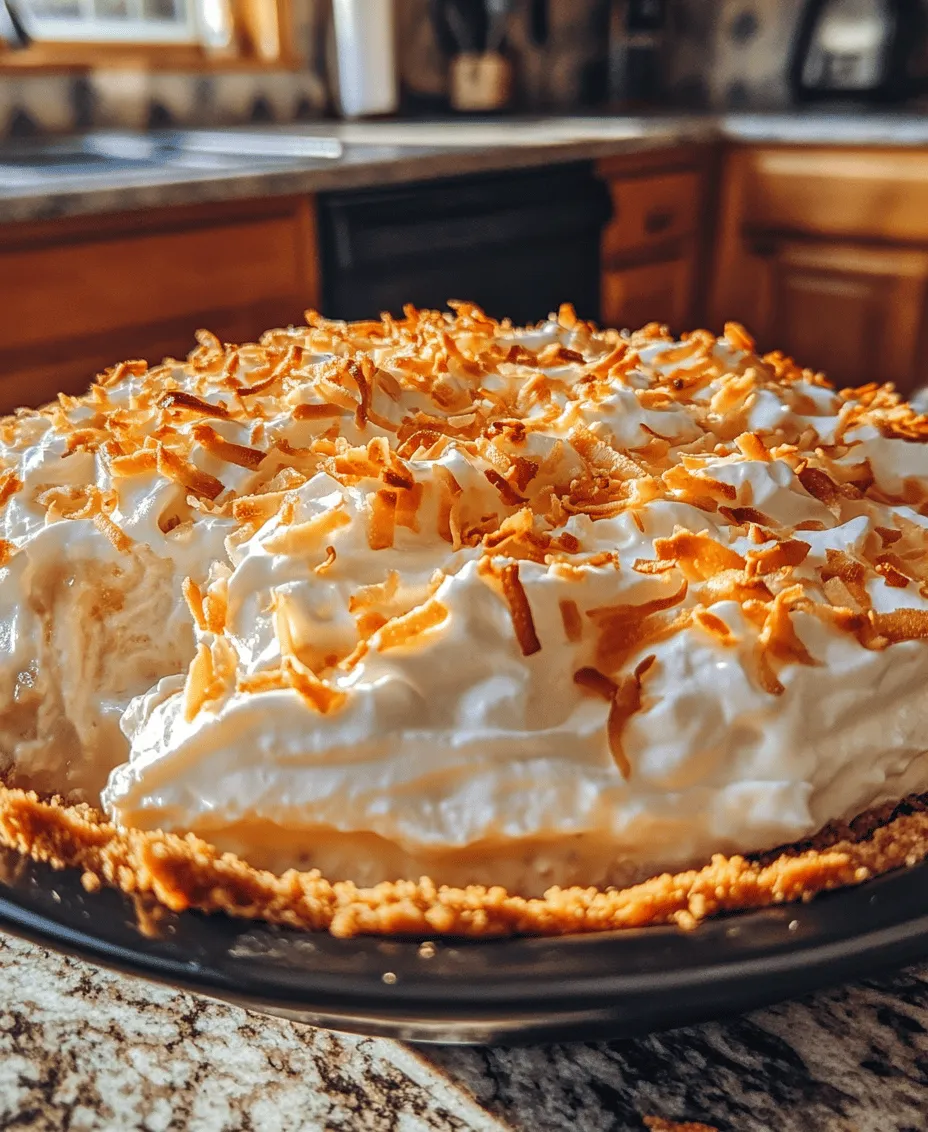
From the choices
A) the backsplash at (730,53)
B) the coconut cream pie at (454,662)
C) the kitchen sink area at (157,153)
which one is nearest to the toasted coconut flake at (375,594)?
the coconut cream pie at (454,662)

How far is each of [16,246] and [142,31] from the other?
1.49 meters

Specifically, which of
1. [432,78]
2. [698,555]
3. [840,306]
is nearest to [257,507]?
[698,555]

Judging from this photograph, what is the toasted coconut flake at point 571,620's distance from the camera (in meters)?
0.56

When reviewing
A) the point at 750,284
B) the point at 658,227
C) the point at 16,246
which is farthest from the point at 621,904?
the point at 750,284

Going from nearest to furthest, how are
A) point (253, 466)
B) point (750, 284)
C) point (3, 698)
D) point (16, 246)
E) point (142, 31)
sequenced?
point (3, 698), point (253, 466), point (16, 246), point (142, 31), point (750, 284)

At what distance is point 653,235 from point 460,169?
79cm

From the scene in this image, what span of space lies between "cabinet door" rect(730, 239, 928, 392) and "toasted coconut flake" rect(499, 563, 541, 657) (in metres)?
2.61

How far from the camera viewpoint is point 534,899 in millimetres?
485

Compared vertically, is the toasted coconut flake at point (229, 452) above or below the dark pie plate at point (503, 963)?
above

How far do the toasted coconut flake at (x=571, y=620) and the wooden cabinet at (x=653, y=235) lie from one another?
7.41 feet

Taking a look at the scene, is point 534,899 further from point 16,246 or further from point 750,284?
point 750,284

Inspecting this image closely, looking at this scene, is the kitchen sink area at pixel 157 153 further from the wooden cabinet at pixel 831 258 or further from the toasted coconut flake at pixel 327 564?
the toasted coconut flake at pixel 327 564

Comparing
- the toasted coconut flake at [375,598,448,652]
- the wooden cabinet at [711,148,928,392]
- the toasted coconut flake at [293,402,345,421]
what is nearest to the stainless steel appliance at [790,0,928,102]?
the wooden cabinet at [711,148,928,392]

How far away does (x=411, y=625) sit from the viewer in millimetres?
545
